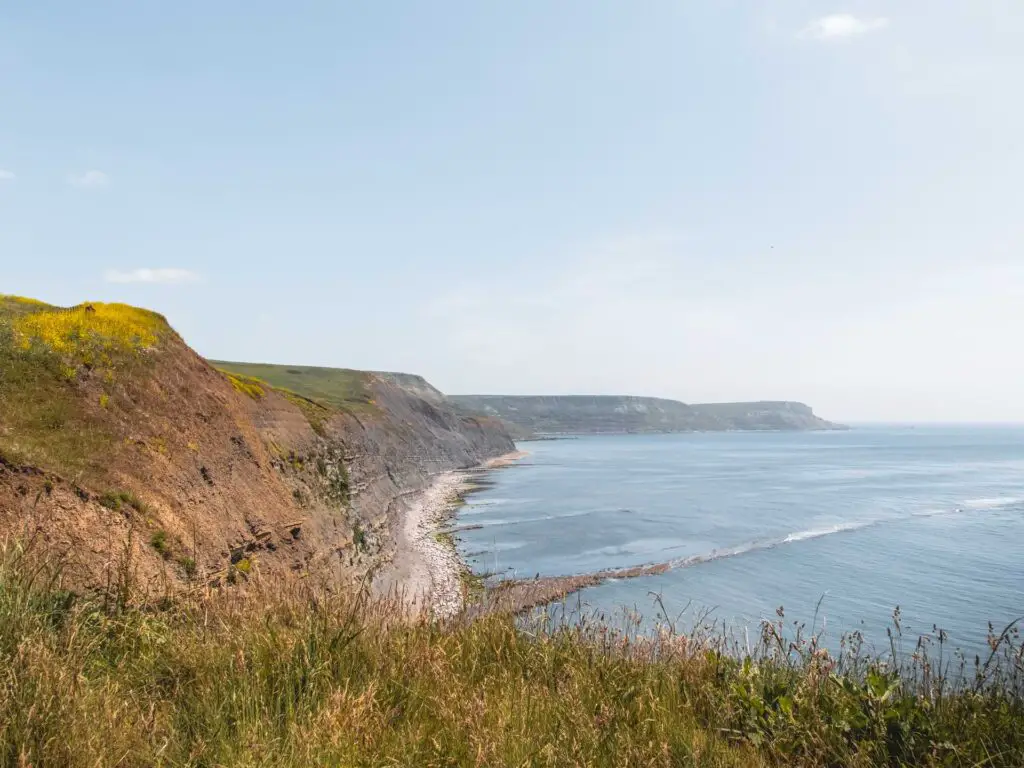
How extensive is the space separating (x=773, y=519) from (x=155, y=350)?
145ft

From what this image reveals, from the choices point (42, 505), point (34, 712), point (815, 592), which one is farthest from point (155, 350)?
point (815, 592)

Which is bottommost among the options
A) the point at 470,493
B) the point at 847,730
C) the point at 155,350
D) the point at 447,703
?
the point at 470,493

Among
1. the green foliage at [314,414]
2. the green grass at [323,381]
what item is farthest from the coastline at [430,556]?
the green grass at [323,381]

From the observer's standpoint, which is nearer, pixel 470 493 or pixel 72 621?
pixel 72 621

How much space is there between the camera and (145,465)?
1539 centimetres

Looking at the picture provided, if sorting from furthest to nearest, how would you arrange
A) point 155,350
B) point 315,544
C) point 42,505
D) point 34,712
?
point 315,544
point 155,350
point 42,505
point 34,712

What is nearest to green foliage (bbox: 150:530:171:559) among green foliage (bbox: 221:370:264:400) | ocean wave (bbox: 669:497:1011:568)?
green foliage (bbox: 221:370:264:400)

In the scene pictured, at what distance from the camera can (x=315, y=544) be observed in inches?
905

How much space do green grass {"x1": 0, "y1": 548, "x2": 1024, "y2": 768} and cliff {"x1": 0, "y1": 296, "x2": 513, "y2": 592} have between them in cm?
156

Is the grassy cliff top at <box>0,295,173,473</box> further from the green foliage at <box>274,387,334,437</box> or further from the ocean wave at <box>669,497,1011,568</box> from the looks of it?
the ocean wave at <box>669,497,1011,568</box>

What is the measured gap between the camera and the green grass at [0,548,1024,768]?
3.71 m

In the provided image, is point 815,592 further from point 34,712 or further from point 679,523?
point 34,712

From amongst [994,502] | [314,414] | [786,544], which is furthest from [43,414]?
[994,502]

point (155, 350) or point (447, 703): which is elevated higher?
point (155, 350)
